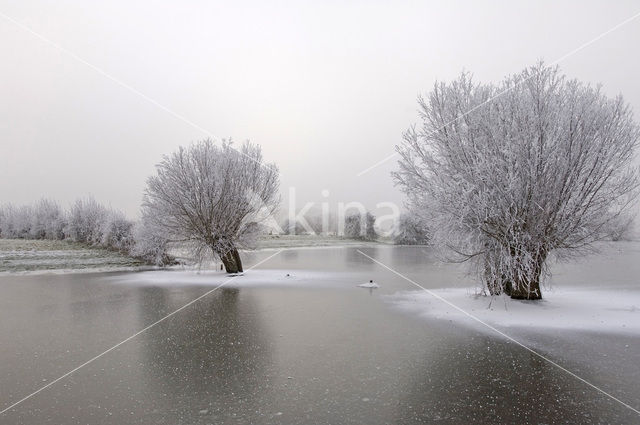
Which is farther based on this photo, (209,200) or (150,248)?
(150,248)

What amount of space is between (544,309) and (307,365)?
10210mm

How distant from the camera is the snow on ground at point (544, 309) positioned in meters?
12.2

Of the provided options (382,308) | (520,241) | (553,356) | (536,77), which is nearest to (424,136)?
(536,77)

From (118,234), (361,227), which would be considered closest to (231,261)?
(118,234)

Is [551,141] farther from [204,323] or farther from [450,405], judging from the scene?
[204,323]

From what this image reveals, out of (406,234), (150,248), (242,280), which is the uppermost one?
(406,234)

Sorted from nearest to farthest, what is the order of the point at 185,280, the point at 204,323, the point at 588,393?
1. the point at 588,393
2. the point at 204,323
3. the point at 185,280

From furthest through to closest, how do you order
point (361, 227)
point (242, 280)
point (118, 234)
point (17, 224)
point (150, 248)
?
point (361, 227) → point (17, 224) → point (118, 234) → point (150, 248) → point (242, 280)

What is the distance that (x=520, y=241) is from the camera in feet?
45.8

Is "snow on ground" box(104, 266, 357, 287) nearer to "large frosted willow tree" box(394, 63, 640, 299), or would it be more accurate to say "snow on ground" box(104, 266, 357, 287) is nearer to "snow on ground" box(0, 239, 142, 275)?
"snow on ground" box(0, 239, 142, 275)

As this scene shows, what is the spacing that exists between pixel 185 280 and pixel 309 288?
885 centimetres

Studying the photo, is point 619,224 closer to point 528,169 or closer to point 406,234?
point 528,169

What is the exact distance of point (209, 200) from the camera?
26.1 metres

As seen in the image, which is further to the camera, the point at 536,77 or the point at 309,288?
the point at 309,288
